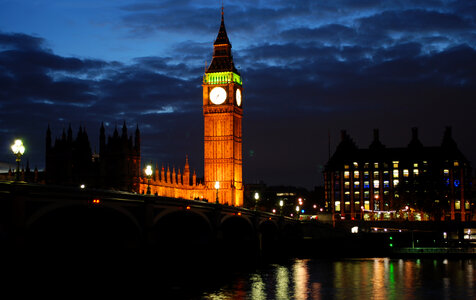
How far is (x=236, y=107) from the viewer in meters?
169

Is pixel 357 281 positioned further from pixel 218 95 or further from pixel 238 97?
pixel 238 97

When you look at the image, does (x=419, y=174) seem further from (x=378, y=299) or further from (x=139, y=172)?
(x=378, y=299)

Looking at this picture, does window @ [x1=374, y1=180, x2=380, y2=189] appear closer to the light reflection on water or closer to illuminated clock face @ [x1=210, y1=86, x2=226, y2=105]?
illuminated clock face @ [x1=210, y1=86, x2=226, y2=105]

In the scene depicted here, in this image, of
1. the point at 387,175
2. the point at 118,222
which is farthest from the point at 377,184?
the point at 118,222

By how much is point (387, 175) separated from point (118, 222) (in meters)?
130

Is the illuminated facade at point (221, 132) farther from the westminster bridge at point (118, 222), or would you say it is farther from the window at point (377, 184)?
the westminster bridge at point (118, 222)

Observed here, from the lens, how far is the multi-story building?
173 metres

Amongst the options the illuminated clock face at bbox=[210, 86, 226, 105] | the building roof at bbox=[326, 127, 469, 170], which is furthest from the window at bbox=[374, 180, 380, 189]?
the illuminated clock face at bbox=[210, 86, 226, 105]

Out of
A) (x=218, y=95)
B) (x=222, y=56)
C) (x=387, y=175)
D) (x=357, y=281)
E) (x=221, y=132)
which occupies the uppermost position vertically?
(x=222, y=56)

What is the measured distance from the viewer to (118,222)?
2409 inches

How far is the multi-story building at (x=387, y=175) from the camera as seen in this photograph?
173 meters

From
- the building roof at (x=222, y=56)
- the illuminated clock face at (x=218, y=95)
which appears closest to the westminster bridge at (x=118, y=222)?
the illuminated clock face at (x=218, y=95)

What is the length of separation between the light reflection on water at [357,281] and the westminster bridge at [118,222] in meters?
6.45

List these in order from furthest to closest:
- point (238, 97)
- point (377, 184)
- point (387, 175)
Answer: point (377, 184) < point (387, 175) < point (238, 97)
